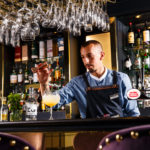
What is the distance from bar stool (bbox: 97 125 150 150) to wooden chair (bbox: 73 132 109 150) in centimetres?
61

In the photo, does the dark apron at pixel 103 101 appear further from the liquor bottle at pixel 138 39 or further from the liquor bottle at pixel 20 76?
the liquor bottle at pixel 20 76

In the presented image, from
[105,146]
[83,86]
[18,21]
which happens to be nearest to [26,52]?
[18,21]

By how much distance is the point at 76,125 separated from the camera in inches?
59.0

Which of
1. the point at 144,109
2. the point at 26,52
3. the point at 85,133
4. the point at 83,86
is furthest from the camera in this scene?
the point at 26,52

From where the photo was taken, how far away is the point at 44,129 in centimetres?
158

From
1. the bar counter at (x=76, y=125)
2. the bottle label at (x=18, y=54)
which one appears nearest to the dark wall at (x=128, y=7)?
the bottle label at (x=18, y=54)

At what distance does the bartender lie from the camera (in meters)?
2.80

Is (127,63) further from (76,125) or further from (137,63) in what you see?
(76,125)

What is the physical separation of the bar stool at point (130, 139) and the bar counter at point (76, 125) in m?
0.48

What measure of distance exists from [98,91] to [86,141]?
4.72 feet

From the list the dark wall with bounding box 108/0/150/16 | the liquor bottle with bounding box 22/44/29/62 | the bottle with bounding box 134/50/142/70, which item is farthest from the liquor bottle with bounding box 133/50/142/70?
the liquor bottle with bounding box 22/44/29/62

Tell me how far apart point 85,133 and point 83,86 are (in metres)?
1.51

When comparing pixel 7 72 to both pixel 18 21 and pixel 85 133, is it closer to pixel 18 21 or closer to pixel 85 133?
pixel 18 21

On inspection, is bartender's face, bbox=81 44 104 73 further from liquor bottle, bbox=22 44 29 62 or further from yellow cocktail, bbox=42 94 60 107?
liquor bottle, bbox=22 44 29 62
